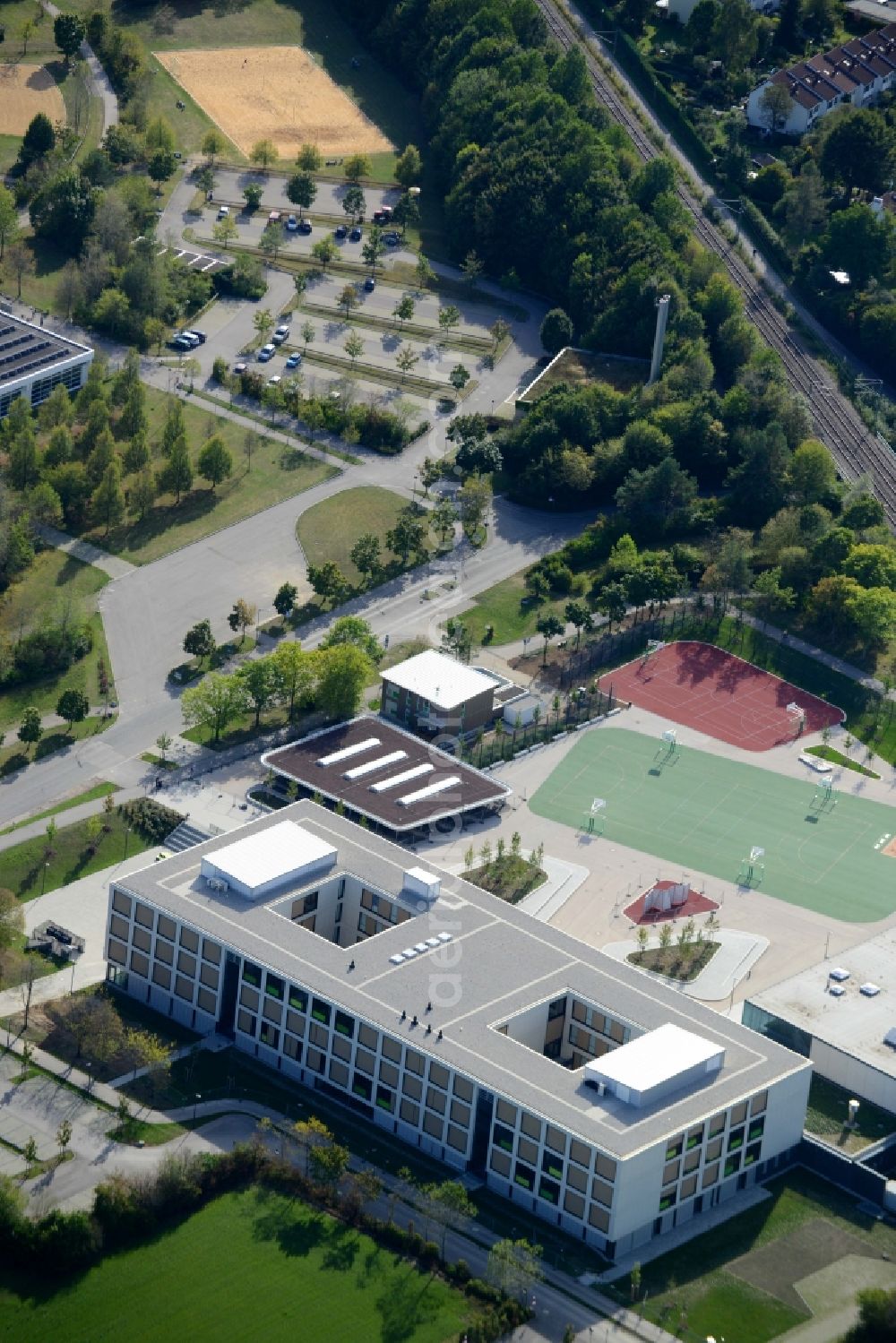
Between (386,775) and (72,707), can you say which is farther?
(72,707)

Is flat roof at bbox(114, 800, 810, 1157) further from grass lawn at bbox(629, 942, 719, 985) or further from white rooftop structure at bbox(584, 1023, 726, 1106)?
grass lawn at bbox(629, 942, 719, 985)

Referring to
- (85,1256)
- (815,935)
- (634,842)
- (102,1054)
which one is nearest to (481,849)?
(634,842)

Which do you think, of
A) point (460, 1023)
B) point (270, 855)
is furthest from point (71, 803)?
point (460, 1023)

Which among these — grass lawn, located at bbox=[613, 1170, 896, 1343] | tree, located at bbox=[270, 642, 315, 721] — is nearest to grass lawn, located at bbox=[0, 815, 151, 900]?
tree, located at bbox=[270, 642, 315, 721]

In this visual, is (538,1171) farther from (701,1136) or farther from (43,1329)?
(43,1329)

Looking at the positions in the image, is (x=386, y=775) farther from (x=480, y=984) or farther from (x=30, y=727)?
(x=480, y=984)

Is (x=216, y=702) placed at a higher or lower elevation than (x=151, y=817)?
higher

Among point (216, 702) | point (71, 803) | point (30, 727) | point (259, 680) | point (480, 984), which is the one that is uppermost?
point (480, 984)
